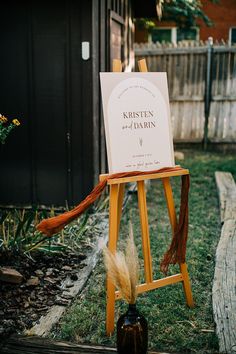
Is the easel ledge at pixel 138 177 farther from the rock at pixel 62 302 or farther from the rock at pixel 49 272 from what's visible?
the rock at pixel 49 272

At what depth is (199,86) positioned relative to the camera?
10.8m

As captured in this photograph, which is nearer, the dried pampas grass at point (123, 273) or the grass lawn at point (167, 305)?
the dried pampas grass at point (123, 273)

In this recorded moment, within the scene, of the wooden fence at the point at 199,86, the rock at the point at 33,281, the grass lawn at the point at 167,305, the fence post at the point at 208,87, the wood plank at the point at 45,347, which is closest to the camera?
the wood plank at the point at 45,347

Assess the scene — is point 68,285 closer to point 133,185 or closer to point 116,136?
point 116,136

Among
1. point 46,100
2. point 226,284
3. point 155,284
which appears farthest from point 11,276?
point 46,100

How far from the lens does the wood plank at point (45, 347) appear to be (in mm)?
2785

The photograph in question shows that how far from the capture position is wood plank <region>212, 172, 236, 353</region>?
3171mm

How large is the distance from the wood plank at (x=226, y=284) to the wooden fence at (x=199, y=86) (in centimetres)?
494

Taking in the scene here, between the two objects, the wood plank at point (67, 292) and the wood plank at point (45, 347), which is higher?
the wood plank at point (45, 347)

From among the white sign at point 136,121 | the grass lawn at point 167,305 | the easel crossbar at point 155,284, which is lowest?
the grass lawn at point 167,305

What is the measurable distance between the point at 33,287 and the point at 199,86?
7.84 m

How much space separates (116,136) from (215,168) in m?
5.97

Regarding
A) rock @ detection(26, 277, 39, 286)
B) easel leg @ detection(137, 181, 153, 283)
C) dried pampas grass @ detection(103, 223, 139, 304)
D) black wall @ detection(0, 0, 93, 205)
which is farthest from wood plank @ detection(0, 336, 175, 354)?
black wall @ detection(0, 0, 93, 205)

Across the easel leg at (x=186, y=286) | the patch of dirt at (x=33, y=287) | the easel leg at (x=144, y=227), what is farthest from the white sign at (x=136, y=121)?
the patch of dirt at (x=33, y=287)
